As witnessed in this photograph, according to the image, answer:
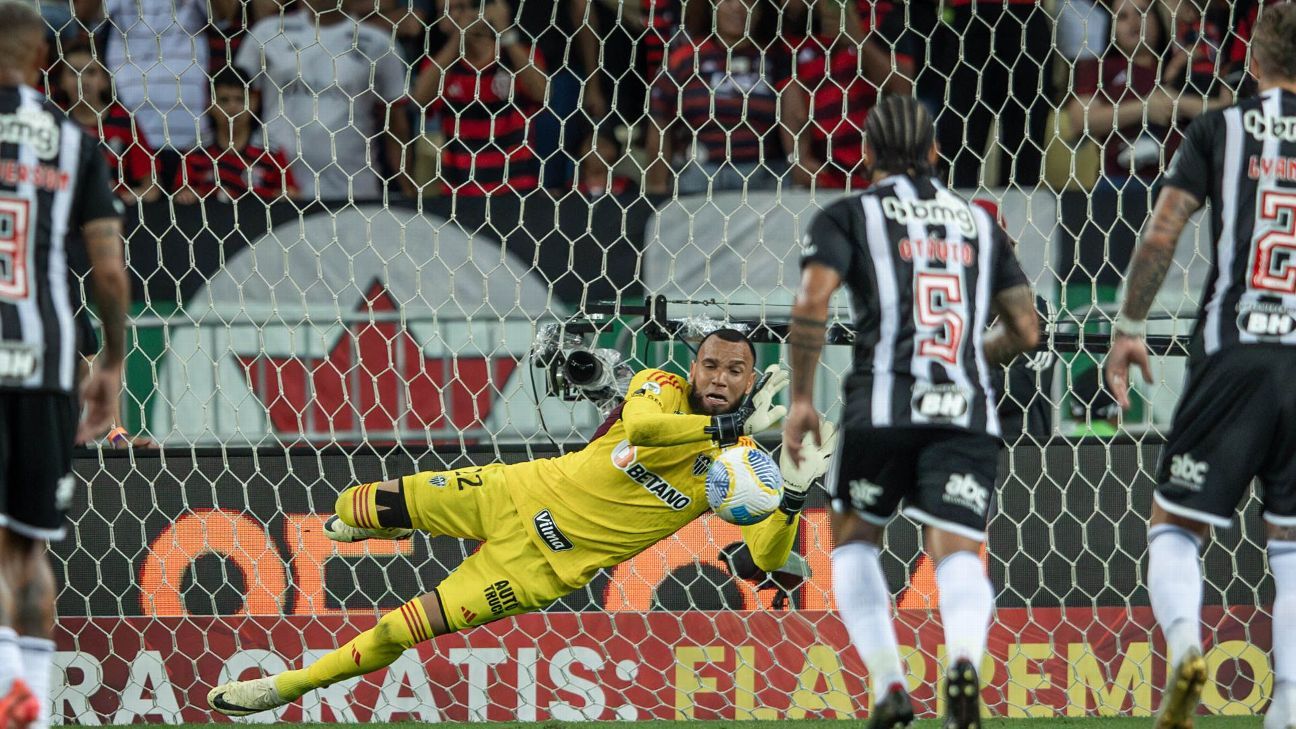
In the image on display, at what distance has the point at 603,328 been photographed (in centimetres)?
585

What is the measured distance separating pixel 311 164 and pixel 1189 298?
3593 millimetres

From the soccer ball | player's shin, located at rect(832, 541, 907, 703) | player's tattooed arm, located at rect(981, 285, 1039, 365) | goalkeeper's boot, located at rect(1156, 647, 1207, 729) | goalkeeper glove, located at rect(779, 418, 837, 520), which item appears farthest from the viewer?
goalkeeper glove, located at rect(779, 418, 837, 520)

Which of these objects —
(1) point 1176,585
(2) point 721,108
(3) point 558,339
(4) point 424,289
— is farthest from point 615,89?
(1) point 1176,585

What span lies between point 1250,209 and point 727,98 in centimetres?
325

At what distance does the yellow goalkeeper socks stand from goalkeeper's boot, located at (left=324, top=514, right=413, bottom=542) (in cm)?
32

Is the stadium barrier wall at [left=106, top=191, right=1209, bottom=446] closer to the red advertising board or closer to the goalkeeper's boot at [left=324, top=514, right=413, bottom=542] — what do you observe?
the goalkeeper's boot at [left=324, top=514, right=413, bottom=542]

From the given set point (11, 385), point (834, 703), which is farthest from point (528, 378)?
point (11, 385)

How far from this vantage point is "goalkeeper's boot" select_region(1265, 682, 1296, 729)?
3.58 metres

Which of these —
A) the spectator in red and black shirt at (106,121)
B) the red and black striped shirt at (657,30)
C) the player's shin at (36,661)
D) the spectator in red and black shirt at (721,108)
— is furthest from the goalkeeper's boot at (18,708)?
the red and black striped shirt at (657,30)

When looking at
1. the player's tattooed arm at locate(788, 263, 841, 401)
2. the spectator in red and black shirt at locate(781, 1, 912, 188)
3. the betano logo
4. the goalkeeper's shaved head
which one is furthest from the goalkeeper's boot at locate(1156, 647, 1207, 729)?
the spectator in red and black shirt at locate(781, 1, 912, 188)

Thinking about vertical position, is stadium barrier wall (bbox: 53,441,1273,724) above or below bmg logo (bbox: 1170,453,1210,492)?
below

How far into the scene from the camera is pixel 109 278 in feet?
→ 11.5

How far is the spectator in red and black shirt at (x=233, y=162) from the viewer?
21.0ft

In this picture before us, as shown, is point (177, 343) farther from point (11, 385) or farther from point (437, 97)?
point (11, 385)
